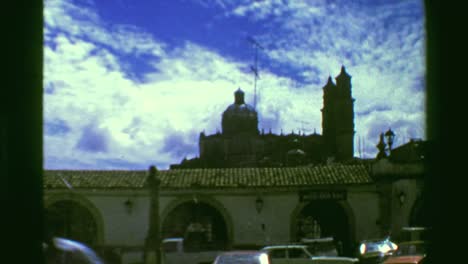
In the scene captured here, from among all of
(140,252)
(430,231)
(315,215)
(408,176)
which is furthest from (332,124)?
(430,231)

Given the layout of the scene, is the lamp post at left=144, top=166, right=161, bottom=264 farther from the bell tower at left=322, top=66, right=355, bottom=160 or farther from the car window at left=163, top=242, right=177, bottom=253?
the bell tower at left=322, top=66, right=355, bottom=160

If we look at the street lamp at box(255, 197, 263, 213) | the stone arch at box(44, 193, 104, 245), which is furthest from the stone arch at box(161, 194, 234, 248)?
the stone arch at box(44, 193, 104, 245)

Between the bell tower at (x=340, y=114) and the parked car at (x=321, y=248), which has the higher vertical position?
the bell tower at (x=340, y=114)

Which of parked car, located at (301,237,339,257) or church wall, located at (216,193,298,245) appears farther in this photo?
church wall, located at (216,193,298,245)

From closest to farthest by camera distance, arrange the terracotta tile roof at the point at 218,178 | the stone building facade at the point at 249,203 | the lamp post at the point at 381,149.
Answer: the stone building facade at the point at 249,203 → the terracotta tile roof at the point at 218,178 → the lamp post at the point at 381,149

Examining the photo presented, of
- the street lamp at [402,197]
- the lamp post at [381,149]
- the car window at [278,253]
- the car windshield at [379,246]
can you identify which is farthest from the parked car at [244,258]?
the lamp post at [381,149]

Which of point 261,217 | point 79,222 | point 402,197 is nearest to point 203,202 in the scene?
point 261,217

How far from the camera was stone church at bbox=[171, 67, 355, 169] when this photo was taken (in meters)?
69.2

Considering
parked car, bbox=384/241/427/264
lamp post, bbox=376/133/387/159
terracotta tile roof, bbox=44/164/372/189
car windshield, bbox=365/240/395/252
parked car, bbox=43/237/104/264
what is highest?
lamp post, bbox=376/133/387/159

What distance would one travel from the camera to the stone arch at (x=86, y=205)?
23.5m

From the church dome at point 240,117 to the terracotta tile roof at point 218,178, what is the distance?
44378 mm

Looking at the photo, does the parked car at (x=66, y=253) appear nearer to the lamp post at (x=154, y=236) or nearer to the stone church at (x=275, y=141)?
the lamp post at (x=154, y=236)

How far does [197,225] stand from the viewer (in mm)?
26047

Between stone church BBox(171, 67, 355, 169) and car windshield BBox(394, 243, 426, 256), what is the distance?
5158 cm
